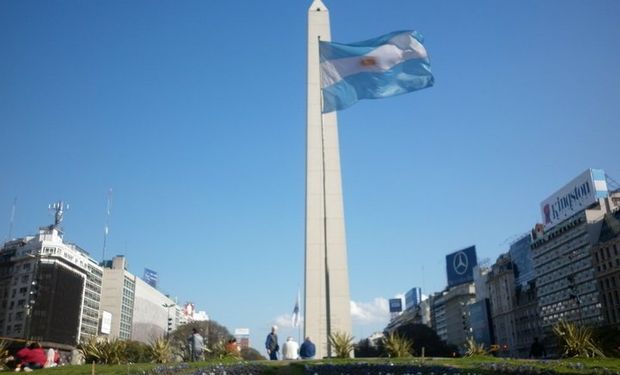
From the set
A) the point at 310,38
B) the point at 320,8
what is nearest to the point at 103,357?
the point at 310,38

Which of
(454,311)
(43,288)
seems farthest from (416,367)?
(454,311)

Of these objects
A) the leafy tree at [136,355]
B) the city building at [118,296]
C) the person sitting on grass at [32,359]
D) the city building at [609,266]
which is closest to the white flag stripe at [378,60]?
the leafy tree at [136,355]

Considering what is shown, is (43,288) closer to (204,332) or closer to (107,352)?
(204,332)

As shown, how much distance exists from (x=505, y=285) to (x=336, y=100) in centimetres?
11692

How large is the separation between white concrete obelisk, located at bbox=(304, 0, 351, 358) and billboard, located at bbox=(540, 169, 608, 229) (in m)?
74.2

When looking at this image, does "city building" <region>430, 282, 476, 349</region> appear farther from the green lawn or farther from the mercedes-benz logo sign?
the green lawn

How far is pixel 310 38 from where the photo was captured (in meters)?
28.1

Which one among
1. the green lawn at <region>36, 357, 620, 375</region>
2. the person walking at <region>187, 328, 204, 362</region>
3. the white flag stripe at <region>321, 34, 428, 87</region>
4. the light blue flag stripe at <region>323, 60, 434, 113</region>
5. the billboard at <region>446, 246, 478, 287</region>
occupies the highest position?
the billboard at <region>446, 246, 478, 287</region>

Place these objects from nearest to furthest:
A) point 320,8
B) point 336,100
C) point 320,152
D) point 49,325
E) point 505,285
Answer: point 336,100 → point 320,152 → point 320,8 → point 49,325 → point 505,285

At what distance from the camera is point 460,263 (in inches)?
5778

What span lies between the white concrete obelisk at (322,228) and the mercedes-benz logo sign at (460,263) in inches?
4899

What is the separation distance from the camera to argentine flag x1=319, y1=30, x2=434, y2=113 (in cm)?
2205

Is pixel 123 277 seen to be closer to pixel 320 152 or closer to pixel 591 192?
pixel 591 192

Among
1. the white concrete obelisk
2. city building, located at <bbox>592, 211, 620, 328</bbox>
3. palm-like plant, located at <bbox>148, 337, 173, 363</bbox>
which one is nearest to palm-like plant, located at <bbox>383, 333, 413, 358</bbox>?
the white concrete obelisk
